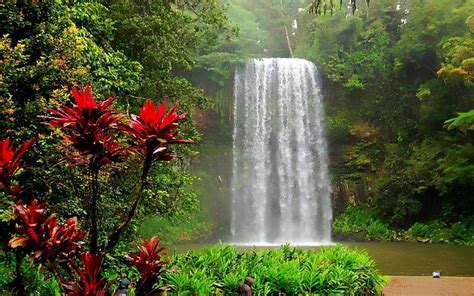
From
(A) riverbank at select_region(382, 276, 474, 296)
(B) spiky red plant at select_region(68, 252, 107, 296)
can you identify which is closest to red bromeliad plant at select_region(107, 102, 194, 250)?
(B) spiky red plant at select_region(68, 252, 107, 296)

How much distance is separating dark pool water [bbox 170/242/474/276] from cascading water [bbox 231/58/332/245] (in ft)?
17.9

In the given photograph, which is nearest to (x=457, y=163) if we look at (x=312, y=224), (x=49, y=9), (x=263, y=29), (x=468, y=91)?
(x=468, y=91)

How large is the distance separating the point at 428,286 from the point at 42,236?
685 centimetres

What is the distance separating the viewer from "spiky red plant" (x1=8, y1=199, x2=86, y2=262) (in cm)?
267

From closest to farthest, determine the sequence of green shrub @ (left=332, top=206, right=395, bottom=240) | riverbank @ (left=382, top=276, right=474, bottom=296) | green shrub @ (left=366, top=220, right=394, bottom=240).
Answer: riverbank @ (left=382, top=276, right=474, bottom=296)
green shrub @ (left=366, top=220, right=394, bottom=240)
green shrub @ (left=332, top=206, right=395, bottom=240)

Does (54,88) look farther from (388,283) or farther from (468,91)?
(468,91)

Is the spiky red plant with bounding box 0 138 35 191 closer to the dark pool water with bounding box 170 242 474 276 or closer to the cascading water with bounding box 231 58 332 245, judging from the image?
the dark pool water with bounding box 170 242 474 276

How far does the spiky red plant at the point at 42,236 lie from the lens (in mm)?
2674

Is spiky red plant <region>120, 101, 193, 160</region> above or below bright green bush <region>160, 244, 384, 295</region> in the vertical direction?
above

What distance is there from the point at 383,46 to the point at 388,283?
1865 centimetres

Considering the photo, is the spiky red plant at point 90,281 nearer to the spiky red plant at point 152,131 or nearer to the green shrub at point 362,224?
the spiky red plant at point 152,131

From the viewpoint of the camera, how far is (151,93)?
11.0 m

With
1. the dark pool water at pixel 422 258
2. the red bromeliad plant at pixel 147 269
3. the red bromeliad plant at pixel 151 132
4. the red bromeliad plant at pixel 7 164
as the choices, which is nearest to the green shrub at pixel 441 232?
the dark pool water at pixel 422 258

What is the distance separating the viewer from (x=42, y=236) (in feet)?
8.88
